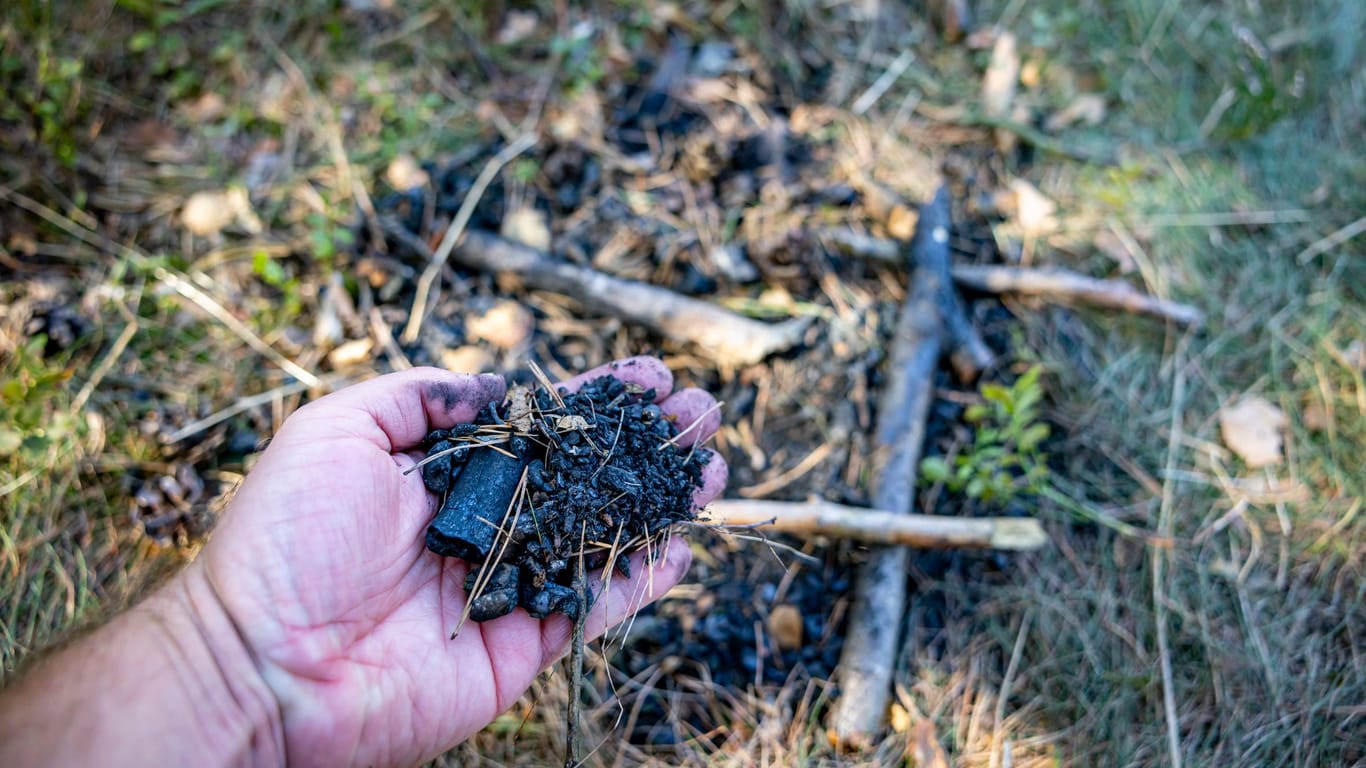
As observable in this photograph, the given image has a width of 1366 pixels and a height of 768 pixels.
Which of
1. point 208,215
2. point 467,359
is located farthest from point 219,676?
point 208,215

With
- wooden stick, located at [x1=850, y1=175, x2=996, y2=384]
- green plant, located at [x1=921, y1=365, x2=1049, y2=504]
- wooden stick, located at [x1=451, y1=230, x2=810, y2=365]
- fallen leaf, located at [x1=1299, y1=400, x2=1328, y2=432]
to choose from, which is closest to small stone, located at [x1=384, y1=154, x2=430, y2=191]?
wooden stick, located at [x1=451, y1=230, x2=810, y2=365]

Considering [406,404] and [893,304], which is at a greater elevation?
[406,404]

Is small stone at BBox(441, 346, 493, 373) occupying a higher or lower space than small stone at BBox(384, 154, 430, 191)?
lower

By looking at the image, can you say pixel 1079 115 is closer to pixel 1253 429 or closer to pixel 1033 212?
pixel 1033 212

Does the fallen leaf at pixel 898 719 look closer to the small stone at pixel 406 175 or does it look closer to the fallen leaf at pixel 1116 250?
the fallen leaf at pixel 1116 250

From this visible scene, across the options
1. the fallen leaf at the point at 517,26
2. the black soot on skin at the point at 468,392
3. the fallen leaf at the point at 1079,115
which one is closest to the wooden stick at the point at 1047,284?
the fallen leaf at the point at 1079,115

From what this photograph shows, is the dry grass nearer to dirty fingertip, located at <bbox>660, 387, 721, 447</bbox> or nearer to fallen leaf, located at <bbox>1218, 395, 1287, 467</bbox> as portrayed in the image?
fallen leaf, located at <bbox>1218, 395, 1287, 467</bbox>

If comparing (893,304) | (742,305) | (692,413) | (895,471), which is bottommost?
(895,471)
